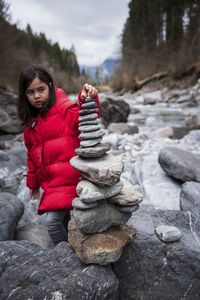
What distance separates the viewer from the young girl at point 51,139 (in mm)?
2104

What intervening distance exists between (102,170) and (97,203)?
338 mm

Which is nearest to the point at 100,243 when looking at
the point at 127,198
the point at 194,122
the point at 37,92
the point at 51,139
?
the point at 127,198

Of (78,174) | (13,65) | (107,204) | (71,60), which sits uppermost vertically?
(71,60)

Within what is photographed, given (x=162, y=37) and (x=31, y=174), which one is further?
(x=162, y=37)

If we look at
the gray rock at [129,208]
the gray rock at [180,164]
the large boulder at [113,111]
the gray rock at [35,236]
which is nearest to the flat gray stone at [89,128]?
the gray rock at [129,208]

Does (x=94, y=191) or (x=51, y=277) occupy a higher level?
(x=94, y=191)

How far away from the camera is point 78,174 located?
86.4 inches

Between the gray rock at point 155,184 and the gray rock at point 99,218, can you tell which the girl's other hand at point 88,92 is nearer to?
the gray rock at point 99,218

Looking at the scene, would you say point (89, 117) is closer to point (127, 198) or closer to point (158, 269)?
point (127, 198)

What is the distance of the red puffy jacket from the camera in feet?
7.07

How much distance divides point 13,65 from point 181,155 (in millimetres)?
15765

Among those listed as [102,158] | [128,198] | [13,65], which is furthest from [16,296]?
[13,65]

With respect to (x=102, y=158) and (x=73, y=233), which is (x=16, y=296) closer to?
(x=73, y=233)

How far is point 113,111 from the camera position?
11453mm
